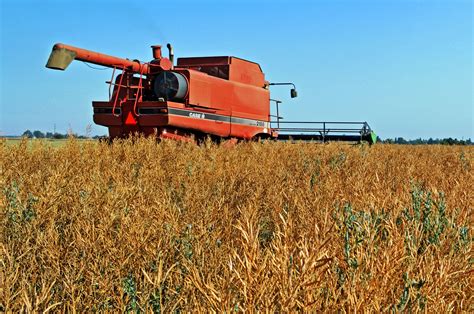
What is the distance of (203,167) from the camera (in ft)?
25.1

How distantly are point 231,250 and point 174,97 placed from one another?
36.9ft

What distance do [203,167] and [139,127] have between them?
18.8ft

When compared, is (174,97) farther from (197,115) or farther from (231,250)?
(231,250)

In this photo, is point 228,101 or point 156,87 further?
point 228,101

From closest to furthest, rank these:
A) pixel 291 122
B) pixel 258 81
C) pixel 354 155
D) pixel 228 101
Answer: pixel 354 155 → pixel 228 101 → pixel 258 81 → pixel 291 122

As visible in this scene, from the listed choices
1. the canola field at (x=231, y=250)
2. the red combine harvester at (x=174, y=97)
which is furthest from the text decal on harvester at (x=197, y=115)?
the canola field at (x=231, y=250)

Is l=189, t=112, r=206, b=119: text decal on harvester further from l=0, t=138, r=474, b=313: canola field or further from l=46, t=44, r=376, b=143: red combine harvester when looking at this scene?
l=0, t=138, r=474, b=313: canola field

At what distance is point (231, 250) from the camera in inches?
84.5

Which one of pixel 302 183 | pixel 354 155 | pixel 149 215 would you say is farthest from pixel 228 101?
pixel 149 215

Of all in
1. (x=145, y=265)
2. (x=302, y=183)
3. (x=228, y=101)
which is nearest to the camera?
(x=145, y=265)

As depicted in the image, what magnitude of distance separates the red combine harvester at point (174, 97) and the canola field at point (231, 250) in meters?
5.53

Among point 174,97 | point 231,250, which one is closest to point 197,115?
point 174,97

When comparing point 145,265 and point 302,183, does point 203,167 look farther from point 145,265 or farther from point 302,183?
point 145,265

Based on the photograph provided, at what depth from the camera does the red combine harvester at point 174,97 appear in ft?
41.3
